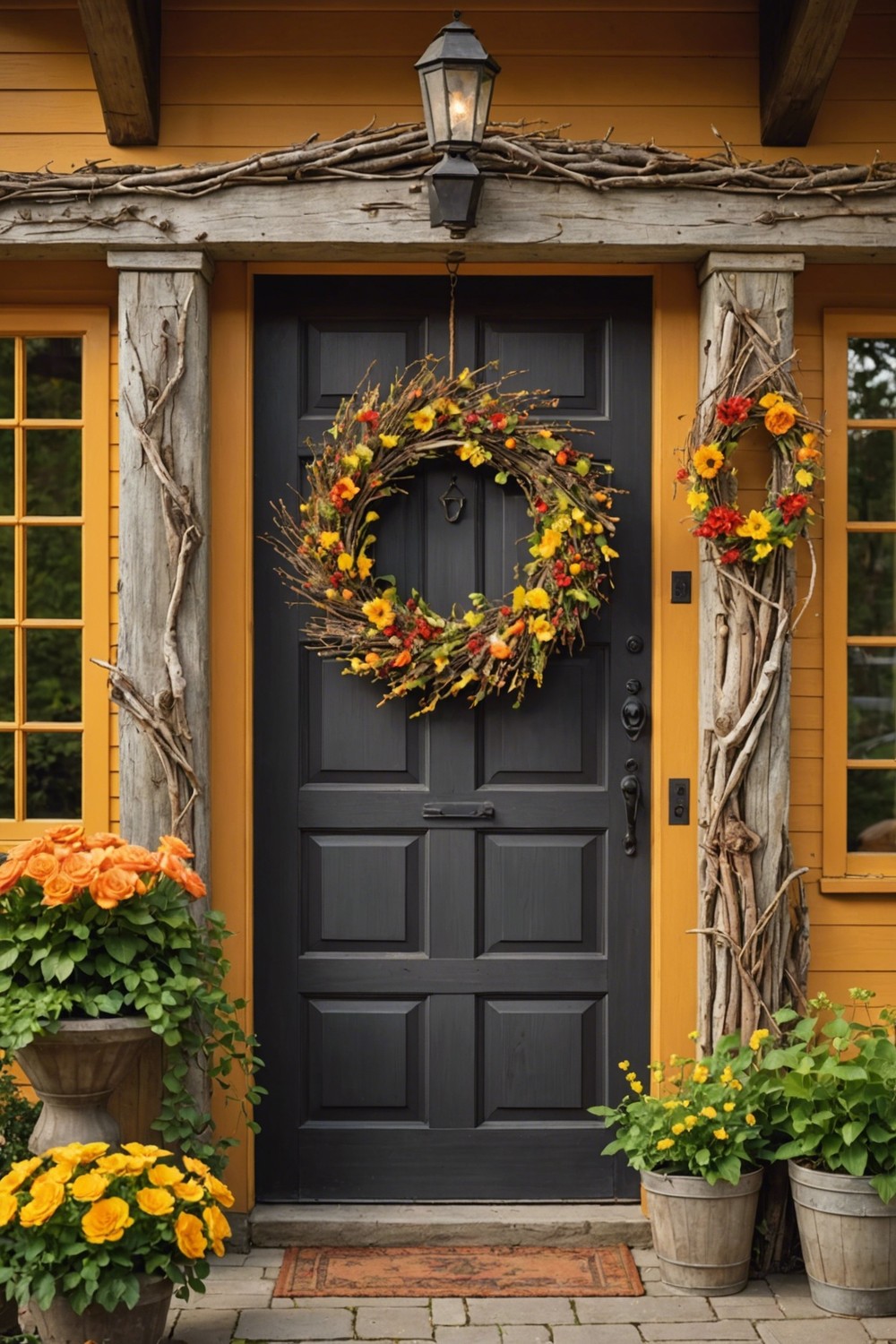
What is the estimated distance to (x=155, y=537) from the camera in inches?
154

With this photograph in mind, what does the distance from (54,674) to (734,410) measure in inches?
82.7

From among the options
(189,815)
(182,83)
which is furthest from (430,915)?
(182,83)

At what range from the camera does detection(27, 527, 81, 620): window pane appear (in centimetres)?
421

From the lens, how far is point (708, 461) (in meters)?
3.85

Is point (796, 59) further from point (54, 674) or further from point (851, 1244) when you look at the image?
point (851, 1244)

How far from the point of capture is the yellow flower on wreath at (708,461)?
3844 mm

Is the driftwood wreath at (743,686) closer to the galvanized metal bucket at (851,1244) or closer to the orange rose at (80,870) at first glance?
the galvanized metal bucket at (851,1244)

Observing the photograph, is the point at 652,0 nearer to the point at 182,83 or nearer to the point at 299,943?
the point at 182,83

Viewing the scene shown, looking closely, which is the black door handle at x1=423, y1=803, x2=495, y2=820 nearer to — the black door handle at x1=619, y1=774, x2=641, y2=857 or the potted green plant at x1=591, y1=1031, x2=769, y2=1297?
the black door handle at x1=619, y1=774, x2=641, y2=857

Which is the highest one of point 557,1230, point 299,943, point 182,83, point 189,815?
point 182,83

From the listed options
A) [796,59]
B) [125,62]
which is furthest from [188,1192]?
[796,59]

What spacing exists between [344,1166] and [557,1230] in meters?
0.63

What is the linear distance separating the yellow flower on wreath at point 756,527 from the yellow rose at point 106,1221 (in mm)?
2262

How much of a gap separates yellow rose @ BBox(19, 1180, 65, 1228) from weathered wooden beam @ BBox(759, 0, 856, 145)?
128 inches
